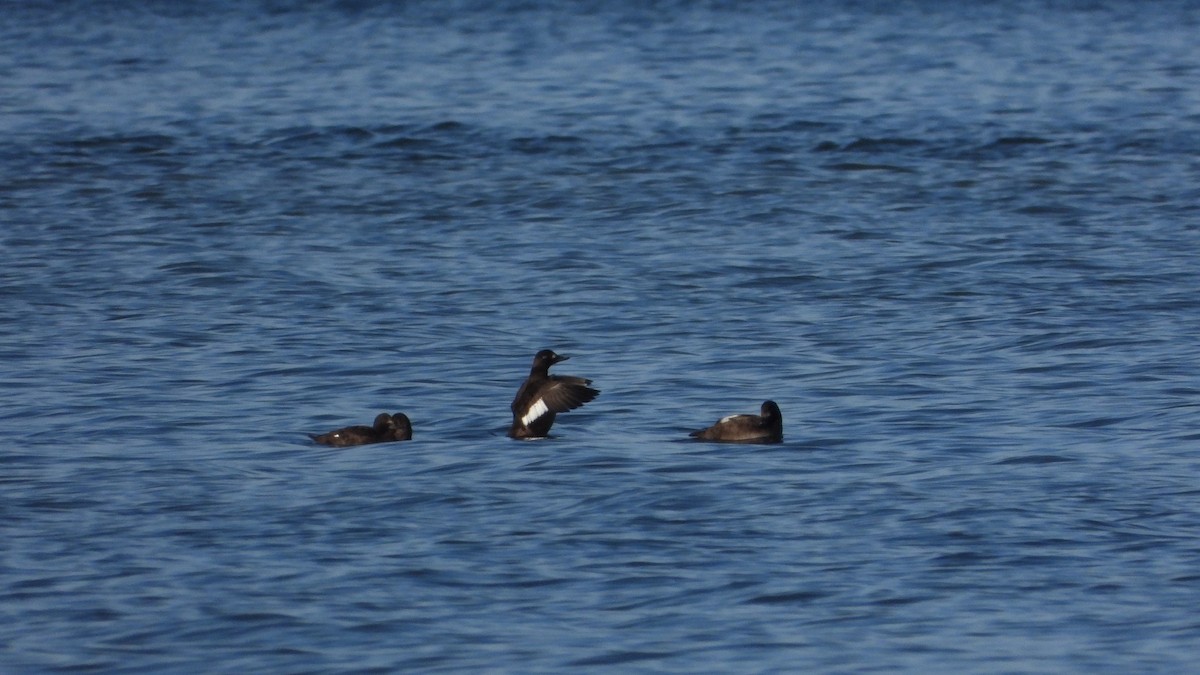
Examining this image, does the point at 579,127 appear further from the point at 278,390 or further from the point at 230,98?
the point at 278,390

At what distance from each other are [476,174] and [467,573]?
15751 millimetres

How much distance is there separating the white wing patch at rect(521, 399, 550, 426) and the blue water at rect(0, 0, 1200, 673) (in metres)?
0.20

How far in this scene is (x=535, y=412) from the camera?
12.4m

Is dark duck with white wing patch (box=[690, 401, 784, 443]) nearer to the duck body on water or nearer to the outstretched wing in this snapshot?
the outstretched wing

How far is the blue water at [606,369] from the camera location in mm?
8906

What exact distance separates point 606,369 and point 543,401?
2.30 metres

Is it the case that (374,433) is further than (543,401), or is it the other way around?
(543,401)

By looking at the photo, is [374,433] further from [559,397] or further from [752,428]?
[752,428]

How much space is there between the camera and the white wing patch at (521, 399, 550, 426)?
12.3 meters

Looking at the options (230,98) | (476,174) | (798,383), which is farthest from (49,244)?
(230,98)

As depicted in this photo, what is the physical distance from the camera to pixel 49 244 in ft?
66.4

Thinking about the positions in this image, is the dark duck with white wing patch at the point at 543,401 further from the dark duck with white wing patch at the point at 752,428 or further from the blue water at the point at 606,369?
the dark duck with white wing patch at the point at 752,428

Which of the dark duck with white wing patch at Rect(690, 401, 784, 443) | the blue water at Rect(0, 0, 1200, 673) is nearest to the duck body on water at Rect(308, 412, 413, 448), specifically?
the blue water at Rect(0, 0, 1200, 673)

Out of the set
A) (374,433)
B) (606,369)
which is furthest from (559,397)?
(606,369)
